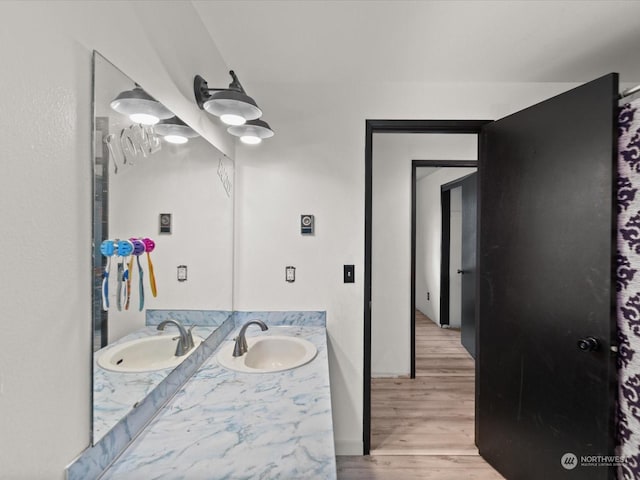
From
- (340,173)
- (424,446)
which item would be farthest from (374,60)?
(424,446)

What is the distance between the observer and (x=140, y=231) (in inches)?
38.6

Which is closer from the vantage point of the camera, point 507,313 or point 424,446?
point 507,313

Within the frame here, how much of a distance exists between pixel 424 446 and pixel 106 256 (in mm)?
2172

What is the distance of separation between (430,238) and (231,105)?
13.6 feet

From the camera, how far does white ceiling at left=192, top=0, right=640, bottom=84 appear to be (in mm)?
1316

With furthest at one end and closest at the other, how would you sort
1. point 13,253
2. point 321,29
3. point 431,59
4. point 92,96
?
point 431,59
point 321,29
point 92,96
point 13,253

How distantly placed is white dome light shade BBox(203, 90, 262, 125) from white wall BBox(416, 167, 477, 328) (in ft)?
11.2

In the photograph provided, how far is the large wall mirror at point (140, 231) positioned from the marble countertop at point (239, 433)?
0.12 m

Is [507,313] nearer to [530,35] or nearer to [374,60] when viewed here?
[530,35]

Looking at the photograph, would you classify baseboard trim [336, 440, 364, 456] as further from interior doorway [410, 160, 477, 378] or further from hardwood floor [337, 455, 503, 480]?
interior doorway [410, 160, 477, 378]

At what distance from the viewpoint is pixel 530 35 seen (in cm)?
149

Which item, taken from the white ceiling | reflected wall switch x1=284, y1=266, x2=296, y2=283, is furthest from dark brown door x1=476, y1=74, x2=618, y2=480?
reflected wall switch x1=284, y1=266, x2=296, y2=283

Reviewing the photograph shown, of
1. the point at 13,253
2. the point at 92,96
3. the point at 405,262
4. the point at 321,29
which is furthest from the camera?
the point at 405,262

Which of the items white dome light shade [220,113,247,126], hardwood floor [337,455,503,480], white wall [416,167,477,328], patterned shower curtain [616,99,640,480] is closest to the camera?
patterned shower curtain [616,99,640,480]
